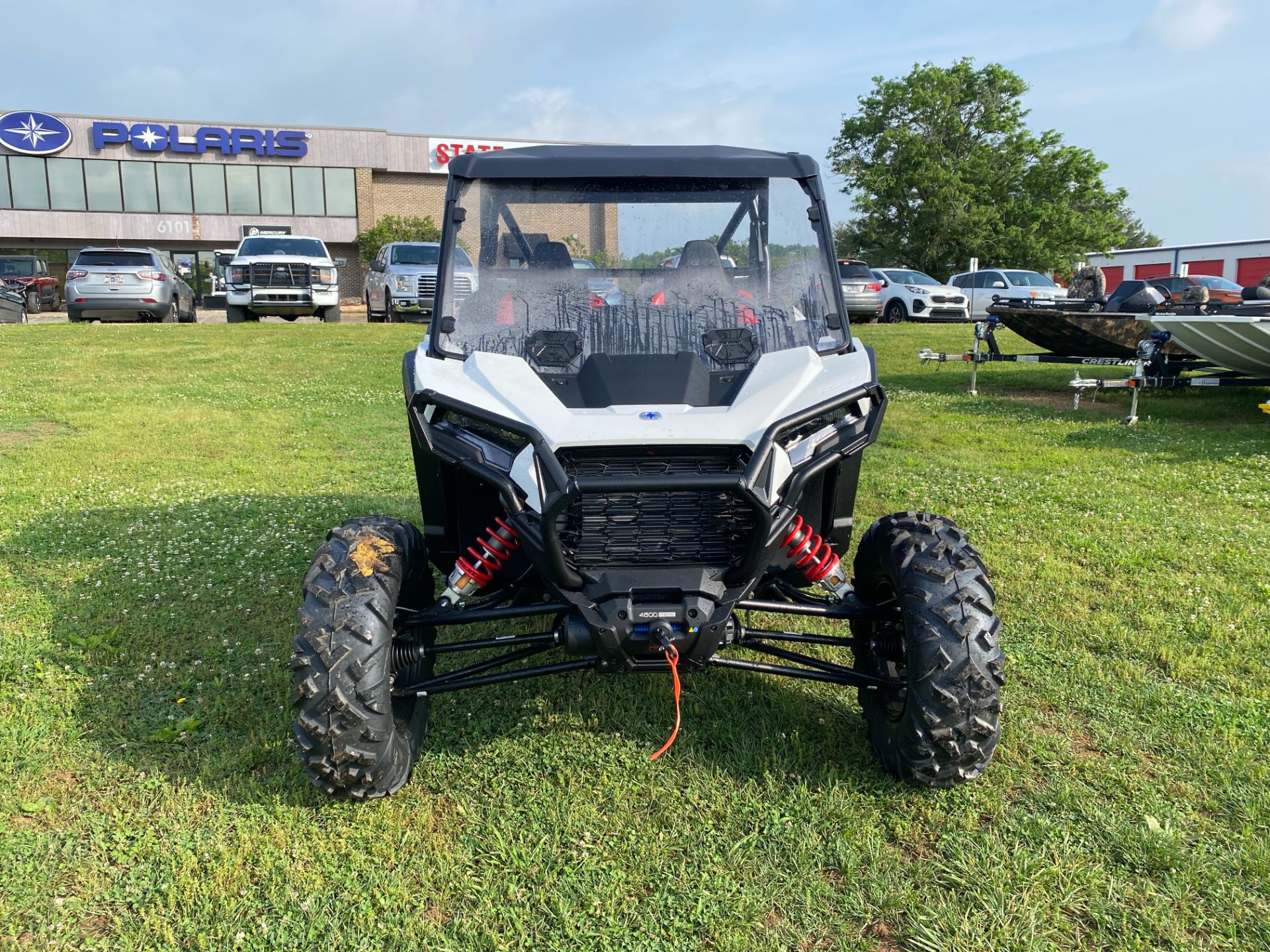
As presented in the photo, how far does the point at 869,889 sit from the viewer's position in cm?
290

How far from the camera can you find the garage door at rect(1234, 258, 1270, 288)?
167 feet

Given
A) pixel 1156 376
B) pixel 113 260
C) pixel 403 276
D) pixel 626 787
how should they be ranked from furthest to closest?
pixel 113 260 < pixel 403 276 < pixel 1156 376 < pixel 626 787

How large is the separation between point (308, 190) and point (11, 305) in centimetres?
2369

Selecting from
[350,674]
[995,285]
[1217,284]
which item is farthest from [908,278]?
[350,674]

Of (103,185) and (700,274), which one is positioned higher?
(103,185)

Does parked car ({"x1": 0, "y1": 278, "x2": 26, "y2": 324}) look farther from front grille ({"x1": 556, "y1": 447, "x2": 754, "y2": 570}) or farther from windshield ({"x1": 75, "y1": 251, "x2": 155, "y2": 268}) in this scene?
Result: front grille ({"x1": 556, "y1": 447, "x2": 754, "y2": 570})

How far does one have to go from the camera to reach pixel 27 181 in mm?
44000

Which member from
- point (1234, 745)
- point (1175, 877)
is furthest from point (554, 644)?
point (1234, 745)

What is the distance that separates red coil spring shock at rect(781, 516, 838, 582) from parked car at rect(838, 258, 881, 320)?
21.1 metres

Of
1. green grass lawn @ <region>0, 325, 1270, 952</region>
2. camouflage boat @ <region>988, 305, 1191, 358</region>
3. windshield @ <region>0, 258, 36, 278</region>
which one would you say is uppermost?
windshield @ <region>0, 258, 36, 278</region>

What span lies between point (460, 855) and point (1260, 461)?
8069mm

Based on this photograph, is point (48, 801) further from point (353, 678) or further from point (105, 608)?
point (105, 608)

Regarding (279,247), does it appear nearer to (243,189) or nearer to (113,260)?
(113,260)

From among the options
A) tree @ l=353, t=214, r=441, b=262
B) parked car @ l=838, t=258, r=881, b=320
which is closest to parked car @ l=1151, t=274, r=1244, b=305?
parked car @ l=838, t=258, r=881, b=320
